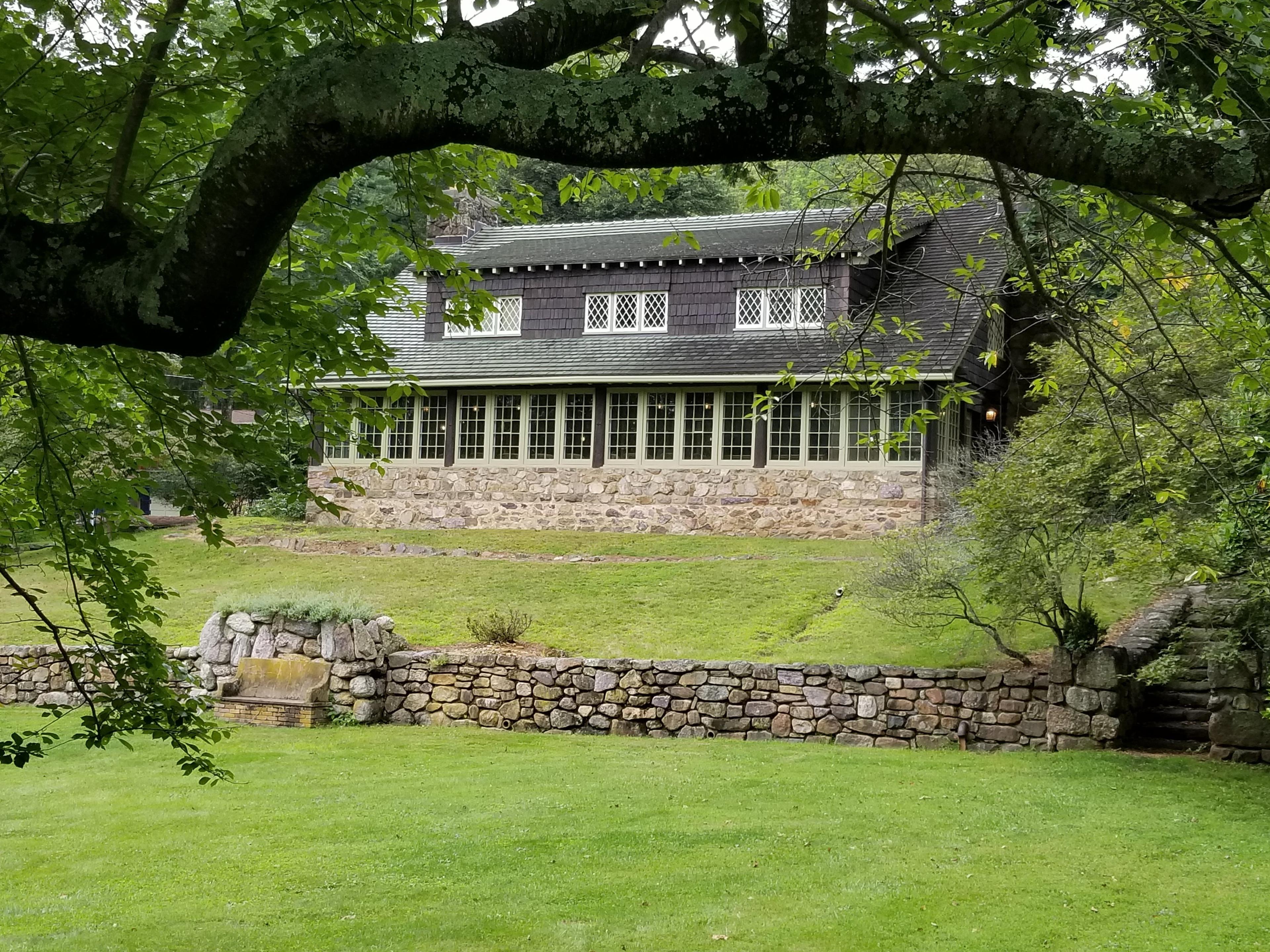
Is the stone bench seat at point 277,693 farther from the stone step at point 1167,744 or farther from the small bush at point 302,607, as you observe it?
the stone step at point 1167,744

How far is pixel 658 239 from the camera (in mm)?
27734

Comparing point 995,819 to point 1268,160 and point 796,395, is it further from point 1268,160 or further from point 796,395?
point 796,395

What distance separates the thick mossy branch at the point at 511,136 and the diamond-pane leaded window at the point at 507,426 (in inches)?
955

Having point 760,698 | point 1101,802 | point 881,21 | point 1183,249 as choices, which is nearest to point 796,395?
point 760,698

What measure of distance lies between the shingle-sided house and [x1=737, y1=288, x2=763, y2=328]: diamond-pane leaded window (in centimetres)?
5

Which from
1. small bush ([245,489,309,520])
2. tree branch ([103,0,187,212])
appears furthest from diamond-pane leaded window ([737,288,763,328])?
tree branch ([103,0,187,212])

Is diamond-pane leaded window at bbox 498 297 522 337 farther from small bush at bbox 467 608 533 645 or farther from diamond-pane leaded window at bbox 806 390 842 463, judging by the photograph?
small bush at bbox 467 608 533 645

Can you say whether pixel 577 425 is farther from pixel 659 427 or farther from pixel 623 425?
pixel 659 427

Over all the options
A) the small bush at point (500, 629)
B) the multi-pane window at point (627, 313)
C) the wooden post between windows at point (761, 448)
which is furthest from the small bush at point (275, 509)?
the small bush at point (500, 629)

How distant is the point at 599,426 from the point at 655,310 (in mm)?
3147

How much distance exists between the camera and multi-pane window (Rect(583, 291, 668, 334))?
27.2 metres

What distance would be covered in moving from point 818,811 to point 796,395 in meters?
16.7

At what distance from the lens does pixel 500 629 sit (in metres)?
15.8

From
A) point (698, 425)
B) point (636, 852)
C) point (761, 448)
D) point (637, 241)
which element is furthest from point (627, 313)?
point (636, 852)
